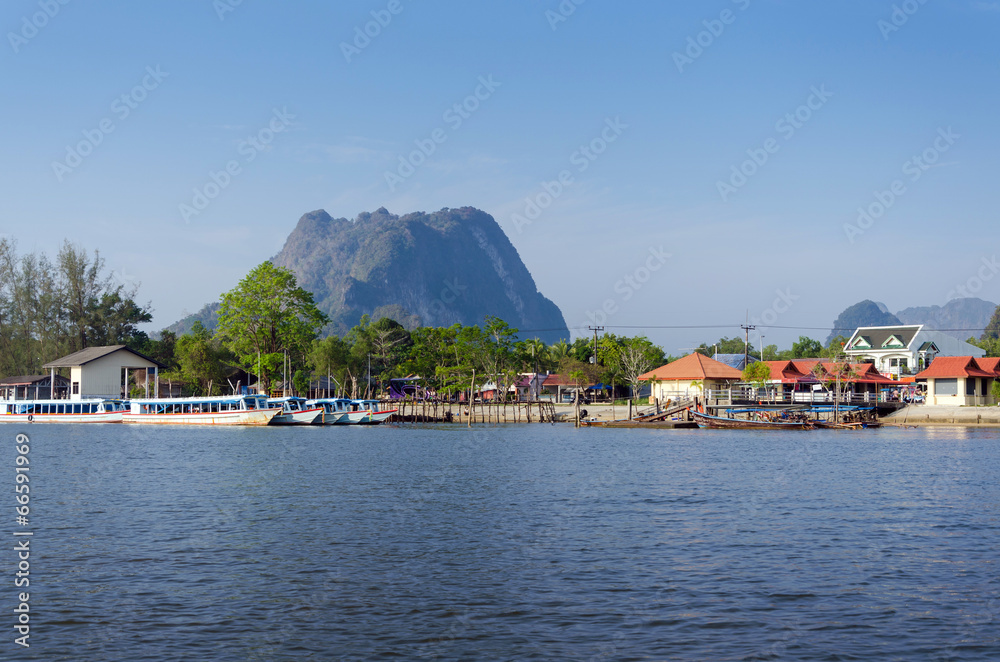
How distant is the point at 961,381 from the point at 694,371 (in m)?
25.0

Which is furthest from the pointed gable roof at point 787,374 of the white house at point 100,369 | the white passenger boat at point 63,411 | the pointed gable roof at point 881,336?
the white passenger boat at point 63,411

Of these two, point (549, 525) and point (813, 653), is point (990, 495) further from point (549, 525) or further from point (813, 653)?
point (813, 653)

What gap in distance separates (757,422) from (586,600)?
57.9 m

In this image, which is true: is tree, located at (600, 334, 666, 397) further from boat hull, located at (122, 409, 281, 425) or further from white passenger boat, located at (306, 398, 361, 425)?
boat hull, located at (122, 409, 281, 425)

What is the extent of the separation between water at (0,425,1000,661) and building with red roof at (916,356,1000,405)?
4886 centimetres

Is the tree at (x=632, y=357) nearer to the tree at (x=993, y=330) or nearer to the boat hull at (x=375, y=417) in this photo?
the boat hull at (x=375, y=417)

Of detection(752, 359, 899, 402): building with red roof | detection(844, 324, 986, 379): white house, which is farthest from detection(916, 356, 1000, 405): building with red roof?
detection(844, 324, 986, 379): white house

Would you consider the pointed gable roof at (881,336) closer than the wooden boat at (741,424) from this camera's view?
No

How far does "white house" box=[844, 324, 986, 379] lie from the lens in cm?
9925

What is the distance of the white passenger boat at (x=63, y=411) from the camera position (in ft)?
264

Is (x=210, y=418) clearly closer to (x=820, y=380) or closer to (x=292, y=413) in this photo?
(x=292, y=413)

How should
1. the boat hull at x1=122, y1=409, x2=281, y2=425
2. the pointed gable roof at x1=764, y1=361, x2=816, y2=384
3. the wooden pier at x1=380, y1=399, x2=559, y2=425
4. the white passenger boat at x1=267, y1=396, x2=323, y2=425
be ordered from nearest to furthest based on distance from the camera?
the boat hull at x1=122, y1=409, x2=281, y2=425 → the white passenger boat at x1=267, y1=396, x2=323, y2=425 → the wooden pier at x1=380, y1=399, x2=559, y2=425 → the pointed gable roof at x1=764, y1=361, x2=816, y2=384

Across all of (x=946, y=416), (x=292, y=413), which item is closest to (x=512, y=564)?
(x=292, y=413)

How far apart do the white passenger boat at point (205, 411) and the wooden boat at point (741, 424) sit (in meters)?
39.3
